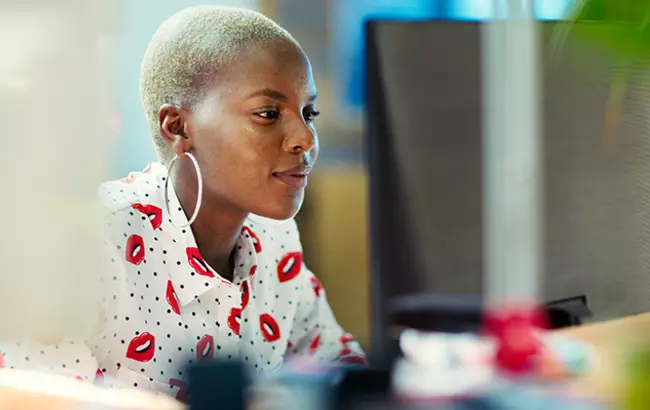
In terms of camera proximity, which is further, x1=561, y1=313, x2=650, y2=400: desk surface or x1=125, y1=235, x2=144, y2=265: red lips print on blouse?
x1=125, y1=235, x2=144, y2=265: red lips print on blouse

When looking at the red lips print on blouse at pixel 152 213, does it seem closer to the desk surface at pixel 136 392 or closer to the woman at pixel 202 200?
the woman at pixel 202 200

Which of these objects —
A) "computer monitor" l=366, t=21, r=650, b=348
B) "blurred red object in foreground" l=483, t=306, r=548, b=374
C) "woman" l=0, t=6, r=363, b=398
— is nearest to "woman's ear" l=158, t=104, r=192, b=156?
"woman" l=0, t=6, r=363, b=398

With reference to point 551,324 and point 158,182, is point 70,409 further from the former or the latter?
point 551,324

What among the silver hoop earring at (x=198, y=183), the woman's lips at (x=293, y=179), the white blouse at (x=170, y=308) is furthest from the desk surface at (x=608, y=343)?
the silver hoop earring at (x=198, y=183)

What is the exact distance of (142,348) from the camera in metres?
1.03

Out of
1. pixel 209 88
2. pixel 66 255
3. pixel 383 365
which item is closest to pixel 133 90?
pixel 209 88

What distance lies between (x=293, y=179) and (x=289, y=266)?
125mm

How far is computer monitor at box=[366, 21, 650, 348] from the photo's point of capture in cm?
102

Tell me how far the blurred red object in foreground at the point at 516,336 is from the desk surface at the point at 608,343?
0.18 ft

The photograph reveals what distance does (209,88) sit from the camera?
1028 millimetres

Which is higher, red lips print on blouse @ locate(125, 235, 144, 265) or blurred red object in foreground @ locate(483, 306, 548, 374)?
red lips print on blouse @ locate(125, 235, 144, 265)

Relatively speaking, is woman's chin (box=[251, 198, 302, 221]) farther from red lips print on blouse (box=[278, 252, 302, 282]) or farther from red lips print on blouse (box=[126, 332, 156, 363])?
red lips print on blouse (box=[126, 332, 156, 363])

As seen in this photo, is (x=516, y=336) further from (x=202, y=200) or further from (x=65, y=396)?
(x=65, y=396)

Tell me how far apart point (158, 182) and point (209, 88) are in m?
0.14
